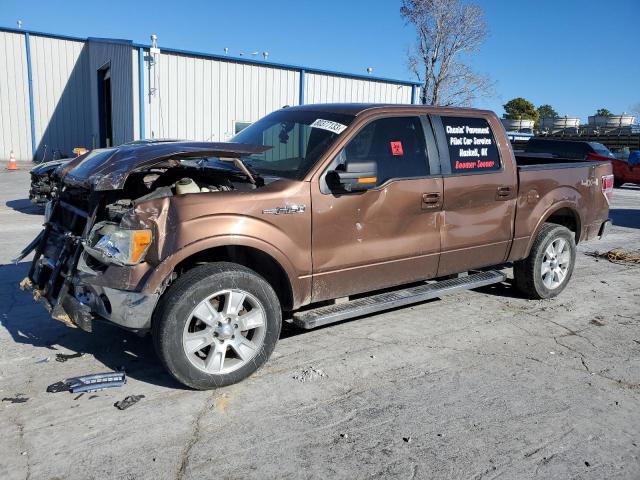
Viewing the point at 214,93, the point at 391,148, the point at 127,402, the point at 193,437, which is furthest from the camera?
the point at 214,93

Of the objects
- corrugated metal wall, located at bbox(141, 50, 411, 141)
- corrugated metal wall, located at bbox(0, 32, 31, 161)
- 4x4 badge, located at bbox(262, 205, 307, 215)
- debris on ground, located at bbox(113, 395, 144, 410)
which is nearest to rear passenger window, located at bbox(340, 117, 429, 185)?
4x4 badge, located at bbox(262, 205, 307, 215)

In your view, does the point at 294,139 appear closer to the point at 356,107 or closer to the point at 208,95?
the point at 356,107

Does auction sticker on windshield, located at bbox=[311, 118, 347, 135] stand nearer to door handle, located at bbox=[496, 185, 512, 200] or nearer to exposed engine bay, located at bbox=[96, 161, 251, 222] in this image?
exposed engine bay, located at bbox=[96, 161, 251, 222]

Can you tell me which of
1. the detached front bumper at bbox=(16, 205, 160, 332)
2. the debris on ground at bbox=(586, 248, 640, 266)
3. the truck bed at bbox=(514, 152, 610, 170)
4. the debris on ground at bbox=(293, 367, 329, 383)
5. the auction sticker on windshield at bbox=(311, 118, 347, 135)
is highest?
the auction sticker on windshield at bbox=(311, 118, 347, 135)

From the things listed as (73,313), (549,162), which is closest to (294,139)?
(73,313)

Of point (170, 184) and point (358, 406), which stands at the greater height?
point (170, 184)

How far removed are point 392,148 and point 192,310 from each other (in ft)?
7.07

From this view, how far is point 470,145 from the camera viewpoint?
201 inches

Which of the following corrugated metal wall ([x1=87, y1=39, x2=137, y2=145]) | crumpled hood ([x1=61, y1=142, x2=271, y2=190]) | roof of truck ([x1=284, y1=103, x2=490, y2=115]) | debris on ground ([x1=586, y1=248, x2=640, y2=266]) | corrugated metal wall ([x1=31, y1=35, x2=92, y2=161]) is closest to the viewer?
crumpled hood ([x1=61, y1=142, x2=271, y2=190])

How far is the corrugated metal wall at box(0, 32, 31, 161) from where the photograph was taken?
24609mm

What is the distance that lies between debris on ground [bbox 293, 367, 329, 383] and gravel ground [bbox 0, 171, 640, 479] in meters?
0.02

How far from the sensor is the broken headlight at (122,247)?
3.47m

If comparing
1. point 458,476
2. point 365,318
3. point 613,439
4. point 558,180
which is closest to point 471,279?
point 365,318

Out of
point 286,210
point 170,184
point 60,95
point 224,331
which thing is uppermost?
point 60,95
